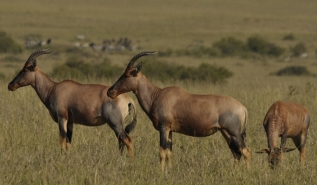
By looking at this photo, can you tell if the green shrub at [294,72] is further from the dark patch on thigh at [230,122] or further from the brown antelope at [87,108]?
the dark patch on thigh at [230,122]

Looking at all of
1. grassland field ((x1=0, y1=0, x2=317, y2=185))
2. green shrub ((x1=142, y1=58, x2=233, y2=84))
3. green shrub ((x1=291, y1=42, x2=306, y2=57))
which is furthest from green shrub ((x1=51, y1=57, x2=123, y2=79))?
green shrub ((x1=291, y1=42, x2=306, y2=57))

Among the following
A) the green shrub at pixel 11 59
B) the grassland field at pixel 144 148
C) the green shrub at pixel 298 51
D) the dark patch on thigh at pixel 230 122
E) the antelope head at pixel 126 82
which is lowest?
the green shrub at pixel 298 51

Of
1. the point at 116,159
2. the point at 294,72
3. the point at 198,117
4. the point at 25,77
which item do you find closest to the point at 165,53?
the point at 294,72

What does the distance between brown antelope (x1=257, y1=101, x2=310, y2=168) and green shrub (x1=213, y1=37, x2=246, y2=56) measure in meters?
28.7

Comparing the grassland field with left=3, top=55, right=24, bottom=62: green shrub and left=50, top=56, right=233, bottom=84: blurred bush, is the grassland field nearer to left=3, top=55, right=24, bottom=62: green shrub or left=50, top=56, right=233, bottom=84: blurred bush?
left=3, top=55, right=24, bottom=62: green shrub

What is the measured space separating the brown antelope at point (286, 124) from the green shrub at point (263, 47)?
29648mm

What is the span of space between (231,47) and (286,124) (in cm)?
3071

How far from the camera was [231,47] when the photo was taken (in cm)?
3959

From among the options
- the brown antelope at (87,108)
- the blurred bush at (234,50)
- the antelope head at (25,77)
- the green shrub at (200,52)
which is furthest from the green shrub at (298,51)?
the brown antelope at (87,108)

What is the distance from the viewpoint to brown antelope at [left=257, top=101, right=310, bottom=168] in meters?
8.74

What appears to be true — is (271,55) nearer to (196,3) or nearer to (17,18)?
(17,18)

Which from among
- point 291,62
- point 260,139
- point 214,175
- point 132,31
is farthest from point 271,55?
point 214,175

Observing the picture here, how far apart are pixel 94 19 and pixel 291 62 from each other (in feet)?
112

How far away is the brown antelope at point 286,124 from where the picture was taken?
8742 millimetres
